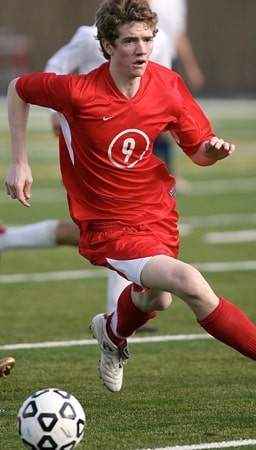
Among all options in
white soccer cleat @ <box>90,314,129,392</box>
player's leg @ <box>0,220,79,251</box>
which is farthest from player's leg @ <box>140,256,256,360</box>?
player's leg @ <box>0,220,79,251</box>

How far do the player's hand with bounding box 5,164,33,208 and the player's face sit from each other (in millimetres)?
675

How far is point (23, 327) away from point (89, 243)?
2.22 m

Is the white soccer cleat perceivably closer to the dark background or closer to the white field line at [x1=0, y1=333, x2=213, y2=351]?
the white field line at [x1=0, y1=333, x2=213, y2=351]

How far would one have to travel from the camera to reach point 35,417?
4695mm

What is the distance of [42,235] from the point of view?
26.4 feet

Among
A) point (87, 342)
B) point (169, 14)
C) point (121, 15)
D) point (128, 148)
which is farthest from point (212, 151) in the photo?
point (169, 14)

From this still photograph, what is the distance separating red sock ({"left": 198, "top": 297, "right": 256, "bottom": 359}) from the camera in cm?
527

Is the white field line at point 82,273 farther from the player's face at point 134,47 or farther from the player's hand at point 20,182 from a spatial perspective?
the player's face at point 134,47

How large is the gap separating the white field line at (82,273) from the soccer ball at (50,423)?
4857 millimetres

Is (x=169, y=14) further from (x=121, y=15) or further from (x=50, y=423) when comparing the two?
(x=50, y=423)

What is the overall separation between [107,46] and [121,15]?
0.59 ft

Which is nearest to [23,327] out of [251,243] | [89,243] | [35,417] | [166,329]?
[166,329]

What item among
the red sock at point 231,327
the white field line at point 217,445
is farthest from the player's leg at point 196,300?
the white field line at point 217,445

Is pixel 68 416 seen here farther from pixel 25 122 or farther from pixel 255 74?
pixel 255 74
